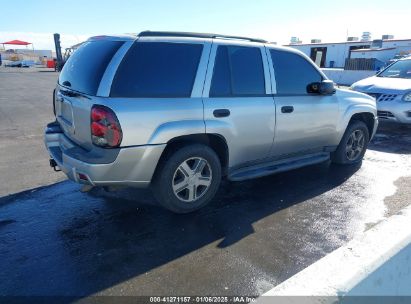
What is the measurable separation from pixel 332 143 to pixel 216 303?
349cm

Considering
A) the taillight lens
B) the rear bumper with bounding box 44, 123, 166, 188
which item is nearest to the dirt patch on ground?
the rear bumper with bounding box 44, 123, 166, 188

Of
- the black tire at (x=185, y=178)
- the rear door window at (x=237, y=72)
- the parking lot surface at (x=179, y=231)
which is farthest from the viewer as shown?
the rear door window at (x=237, y=72)

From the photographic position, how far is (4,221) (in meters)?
3.71

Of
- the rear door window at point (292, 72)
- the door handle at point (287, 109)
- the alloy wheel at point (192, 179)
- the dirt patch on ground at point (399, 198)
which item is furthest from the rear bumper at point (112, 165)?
the dirt patch on ground at point (399, 198)

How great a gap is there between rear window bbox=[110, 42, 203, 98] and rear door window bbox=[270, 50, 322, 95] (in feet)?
3.95

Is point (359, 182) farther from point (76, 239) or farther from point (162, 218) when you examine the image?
point (76, 239)

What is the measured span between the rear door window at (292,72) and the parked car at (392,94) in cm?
383

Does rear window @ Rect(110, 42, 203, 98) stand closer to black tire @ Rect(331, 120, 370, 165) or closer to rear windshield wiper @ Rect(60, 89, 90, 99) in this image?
rear windshield wiper @ Rect(60, 89, 90, 99)

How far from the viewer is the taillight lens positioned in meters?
3.14

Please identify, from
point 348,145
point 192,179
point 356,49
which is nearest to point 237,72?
point 192,179

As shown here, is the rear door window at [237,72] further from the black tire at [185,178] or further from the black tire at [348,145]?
the black tire at [348,145]

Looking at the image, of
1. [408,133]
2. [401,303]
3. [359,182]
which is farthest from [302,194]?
[408,133]

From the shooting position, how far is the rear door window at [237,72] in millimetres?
3832

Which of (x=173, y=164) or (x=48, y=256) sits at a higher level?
(x=173, y=164)
